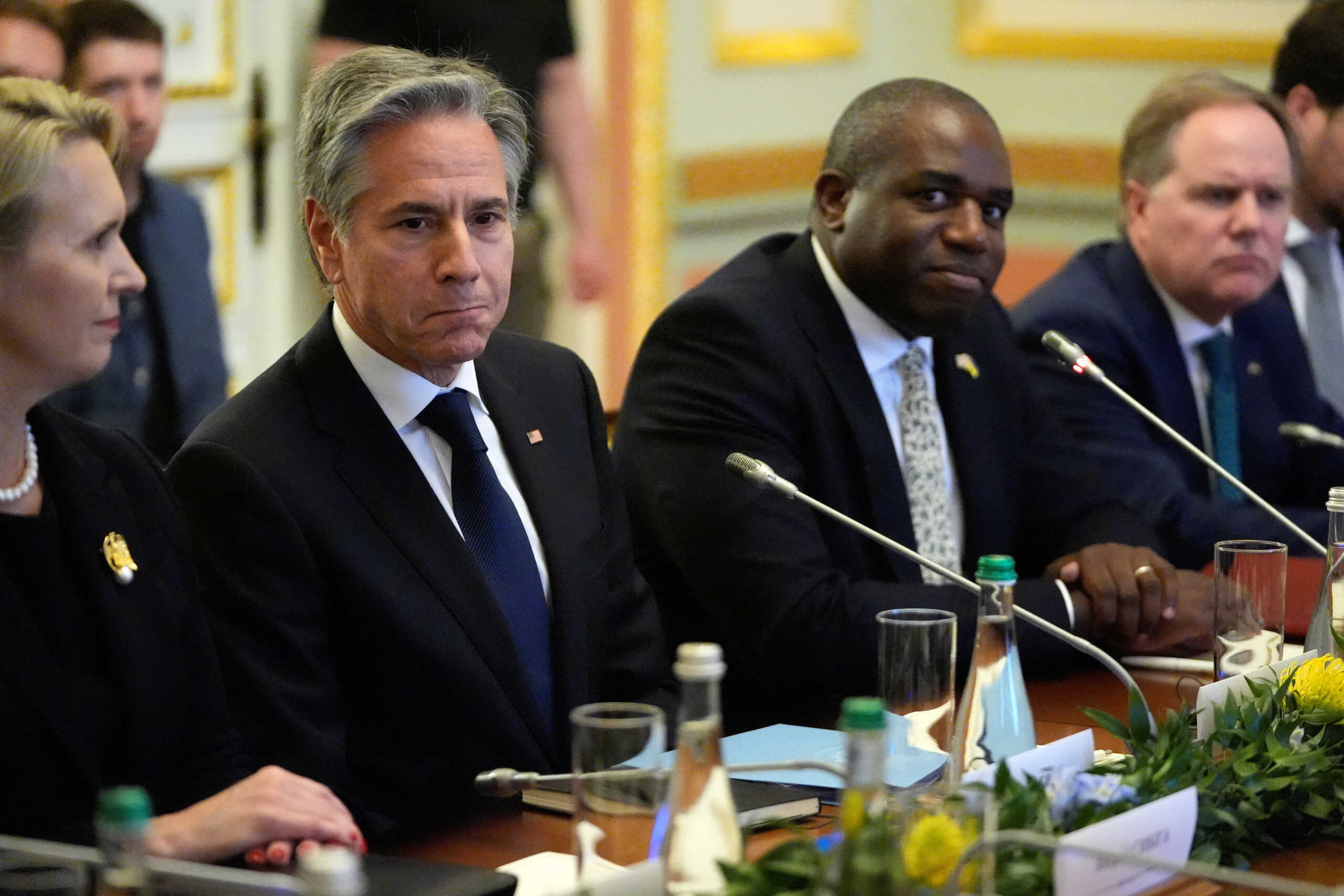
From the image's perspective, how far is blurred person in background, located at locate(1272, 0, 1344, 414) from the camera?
12.8 ft

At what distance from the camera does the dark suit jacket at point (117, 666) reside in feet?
5.46

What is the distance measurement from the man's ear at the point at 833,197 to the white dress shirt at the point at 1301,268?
1557mm

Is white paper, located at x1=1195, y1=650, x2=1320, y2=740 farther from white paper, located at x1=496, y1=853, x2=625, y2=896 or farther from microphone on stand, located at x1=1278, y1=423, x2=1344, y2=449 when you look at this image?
microphone on stand, located at x1=1278, y1=423, x2=1344, y2=449

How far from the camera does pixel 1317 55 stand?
13.0 ft

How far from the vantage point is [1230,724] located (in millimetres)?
1701

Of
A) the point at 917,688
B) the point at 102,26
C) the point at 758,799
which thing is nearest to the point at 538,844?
the point at 758,799

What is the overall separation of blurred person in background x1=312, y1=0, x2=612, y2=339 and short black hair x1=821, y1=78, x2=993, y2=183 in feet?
3.48

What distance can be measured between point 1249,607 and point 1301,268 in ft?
7.10

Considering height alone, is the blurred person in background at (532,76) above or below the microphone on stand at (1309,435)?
above

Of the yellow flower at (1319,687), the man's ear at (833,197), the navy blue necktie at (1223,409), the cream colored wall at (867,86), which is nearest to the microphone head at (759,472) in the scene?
the yellow flower at (1319,687)

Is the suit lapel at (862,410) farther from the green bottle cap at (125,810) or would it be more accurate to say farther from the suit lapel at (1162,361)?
the green bottle cap at (125,810)

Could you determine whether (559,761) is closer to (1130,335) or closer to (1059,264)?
(1130,335)

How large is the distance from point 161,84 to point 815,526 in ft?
6.37

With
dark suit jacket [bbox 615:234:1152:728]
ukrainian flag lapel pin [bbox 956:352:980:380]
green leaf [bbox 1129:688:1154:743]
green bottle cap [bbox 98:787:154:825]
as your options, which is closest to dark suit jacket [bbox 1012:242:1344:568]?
dark suit jacket [bbox 615:234:1152:728]
